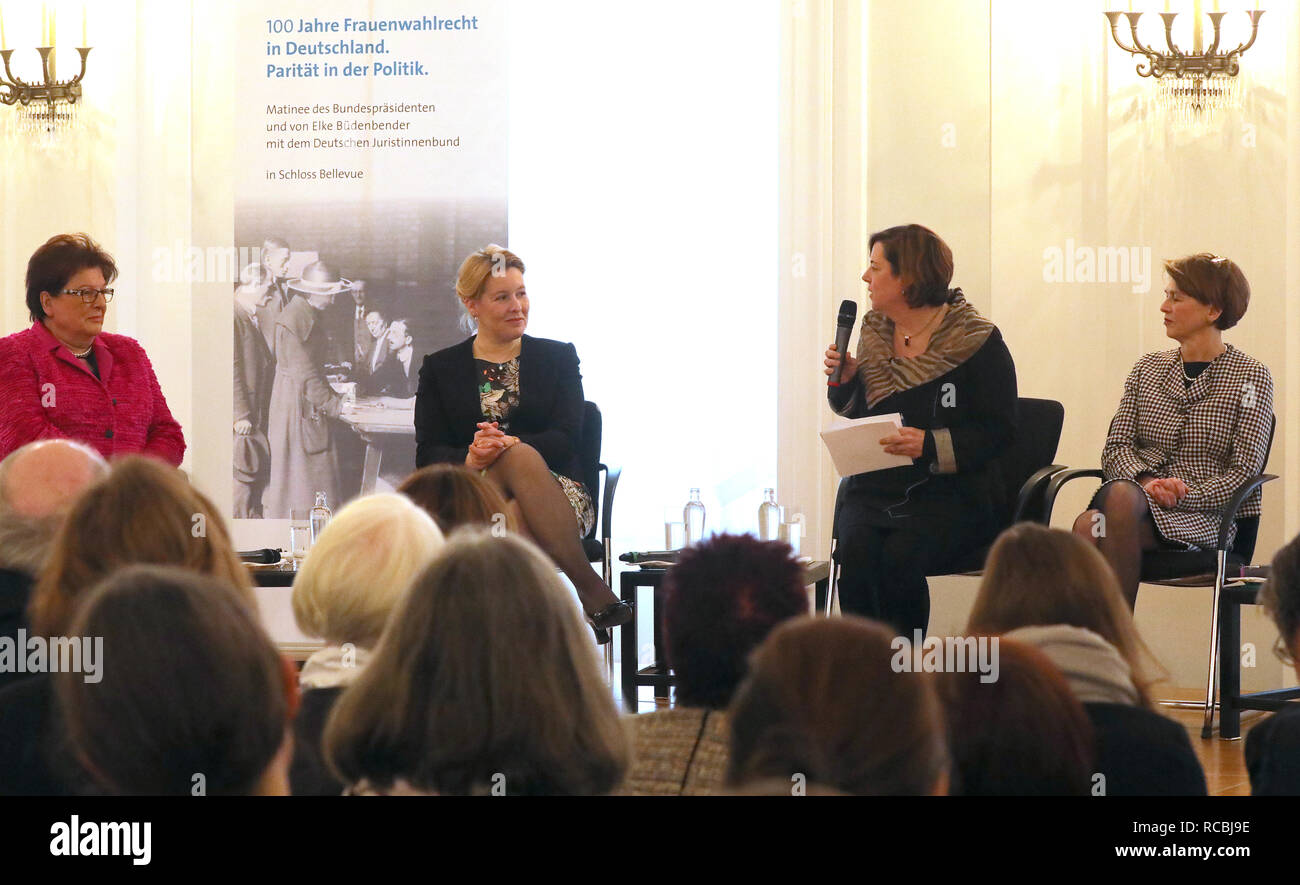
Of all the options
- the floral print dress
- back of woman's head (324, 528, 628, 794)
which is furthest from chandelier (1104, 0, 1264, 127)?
back of woman's head (324, 528, 628, 794)

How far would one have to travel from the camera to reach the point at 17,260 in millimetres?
5758

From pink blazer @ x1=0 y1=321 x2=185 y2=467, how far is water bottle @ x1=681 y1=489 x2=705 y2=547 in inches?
71.1

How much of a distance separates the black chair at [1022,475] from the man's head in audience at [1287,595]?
2.37 meters

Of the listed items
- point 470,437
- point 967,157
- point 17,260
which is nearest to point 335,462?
point 470,437

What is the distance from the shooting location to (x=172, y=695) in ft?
4.29

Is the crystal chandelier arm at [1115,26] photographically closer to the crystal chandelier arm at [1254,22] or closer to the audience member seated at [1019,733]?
the crystal chandelier arm at [1254,22]

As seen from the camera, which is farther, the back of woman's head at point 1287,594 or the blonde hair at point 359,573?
the blonde hair at point 359,573

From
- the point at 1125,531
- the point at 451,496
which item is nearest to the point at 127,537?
the point at 451,496

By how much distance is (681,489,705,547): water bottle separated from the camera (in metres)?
5.08

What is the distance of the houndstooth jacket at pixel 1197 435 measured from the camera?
4430 millimetres

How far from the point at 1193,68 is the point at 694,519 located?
7.72 ft

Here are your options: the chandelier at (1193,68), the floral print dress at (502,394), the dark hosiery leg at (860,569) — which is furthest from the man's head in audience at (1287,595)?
the chandelier at (1193,68)

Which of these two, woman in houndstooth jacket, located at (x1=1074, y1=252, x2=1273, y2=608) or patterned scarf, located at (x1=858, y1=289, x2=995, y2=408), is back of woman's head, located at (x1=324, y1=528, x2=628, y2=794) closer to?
patterned scarf, located at (x1=858, y1=289, x2=995, y2=408)
